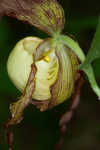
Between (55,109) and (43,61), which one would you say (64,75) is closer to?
(43,61)

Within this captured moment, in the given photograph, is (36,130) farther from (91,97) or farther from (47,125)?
(91,97)

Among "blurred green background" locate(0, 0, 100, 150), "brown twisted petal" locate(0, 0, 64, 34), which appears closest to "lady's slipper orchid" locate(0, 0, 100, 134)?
"brown twisted petal" locate(0, 0, 64, 34)

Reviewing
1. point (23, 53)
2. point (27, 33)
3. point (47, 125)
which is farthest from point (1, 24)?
point (23, 53)

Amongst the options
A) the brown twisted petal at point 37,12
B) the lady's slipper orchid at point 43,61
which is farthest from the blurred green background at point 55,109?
the brown twisted petal at point 37,12

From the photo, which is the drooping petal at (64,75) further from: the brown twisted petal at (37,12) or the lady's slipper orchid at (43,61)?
the brown twisted petal at (37,12)

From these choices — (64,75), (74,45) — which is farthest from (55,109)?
(74,45)

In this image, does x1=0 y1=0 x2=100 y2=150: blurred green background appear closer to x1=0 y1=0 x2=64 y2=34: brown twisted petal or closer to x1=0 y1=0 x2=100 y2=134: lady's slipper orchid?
x1=0 y1=0 x2=100 y2=134: lady's slipper orchid
